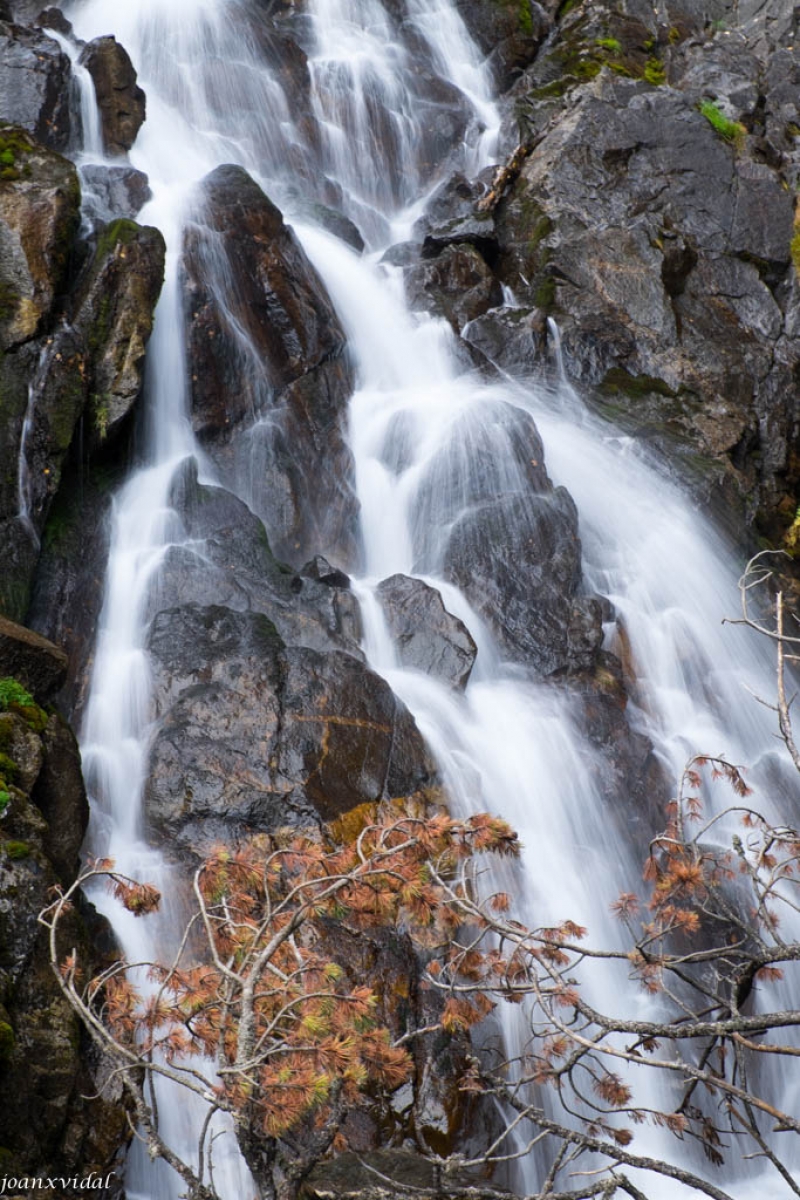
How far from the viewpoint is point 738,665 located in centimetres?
1201

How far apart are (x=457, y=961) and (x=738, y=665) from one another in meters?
8.09

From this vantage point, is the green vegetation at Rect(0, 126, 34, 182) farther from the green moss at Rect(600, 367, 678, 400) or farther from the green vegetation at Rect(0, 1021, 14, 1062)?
the green vegetation at Rect(0, 1021, 14, 1062)

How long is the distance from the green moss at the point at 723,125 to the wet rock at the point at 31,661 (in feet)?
57.3

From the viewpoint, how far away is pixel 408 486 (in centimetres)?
1267

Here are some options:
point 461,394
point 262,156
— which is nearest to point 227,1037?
point 461,394

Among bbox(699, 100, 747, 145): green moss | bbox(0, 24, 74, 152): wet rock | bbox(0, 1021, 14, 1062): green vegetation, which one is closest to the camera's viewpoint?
bbox(0, 1021, 14, 1062): green vegetation

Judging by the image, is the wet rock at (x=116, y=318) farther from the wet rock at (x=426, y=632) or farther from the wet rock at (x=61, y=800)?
the wet rock at (x=61, y=800)

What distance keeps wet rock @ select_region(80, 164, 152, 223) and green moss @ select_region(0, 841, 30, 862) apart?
10.6 m

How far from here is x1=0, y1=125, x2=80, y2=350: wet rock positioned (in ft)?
33.3

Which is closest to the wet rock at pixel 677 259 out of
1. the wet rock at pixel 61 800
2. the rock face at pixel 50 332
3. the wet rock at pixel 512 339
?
the wet rock at pixel 512 339

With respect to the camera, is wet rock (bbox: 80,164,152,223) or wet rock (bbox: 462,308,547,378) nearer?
wet rock (bbox: 80,164,152,223)

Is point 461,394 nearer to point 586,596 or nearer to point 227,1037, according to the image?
point 586,596

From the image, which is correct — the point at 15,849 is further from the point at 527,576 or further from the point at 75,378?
the point at 527,576

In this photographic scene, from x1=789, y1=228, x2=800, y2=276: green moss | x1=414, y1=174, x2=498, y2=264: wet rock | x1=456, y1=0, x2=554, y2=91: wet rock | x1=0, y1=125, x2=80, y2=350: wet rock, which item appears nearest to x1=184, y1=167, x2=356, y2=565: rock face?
x1=0, y1=125, x2=80, y2=350: wet rock
